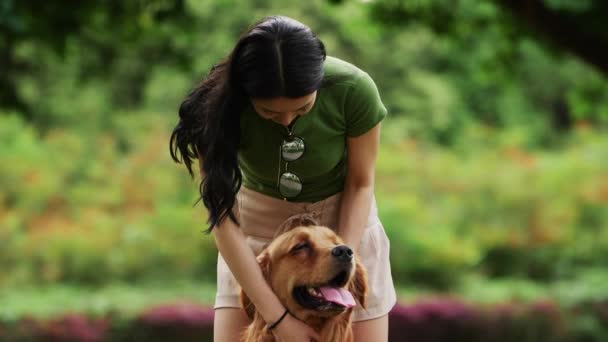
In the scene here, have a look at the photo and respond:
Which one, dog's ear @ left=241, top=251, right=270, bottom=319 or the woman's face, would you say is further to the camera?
dog's ear @ left=241, top=251, right=270, bottom=319

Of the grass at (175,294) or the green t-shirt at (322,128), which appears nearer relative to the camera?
the green t-shirt at (322,128)

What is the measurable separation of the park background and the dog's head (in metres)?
3.98

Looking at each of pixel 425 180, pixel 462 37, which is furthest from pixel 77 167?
pixel 462 37

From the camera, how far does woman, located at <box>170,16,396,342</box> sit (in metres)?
2.93

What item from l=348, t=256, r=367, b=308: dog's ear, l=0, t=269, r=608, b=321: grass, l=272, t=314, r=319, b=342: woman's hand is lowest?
l=0, t=269, r=608, b=321: grass

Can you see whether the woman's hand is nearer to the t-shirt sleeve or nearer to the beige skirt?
the beige skirt

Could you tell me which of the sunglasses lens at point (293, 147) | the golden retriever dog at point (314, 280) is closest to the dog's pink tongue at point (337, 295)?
the golden retriever dog at point (314, 280)

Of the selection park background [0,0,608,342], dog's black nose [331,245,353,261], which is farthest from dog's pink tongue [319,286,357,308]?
park background [0,0,608,342]

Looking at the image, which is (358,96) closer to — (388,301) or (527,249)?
(388,301)

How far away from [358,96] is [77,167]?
12283mm

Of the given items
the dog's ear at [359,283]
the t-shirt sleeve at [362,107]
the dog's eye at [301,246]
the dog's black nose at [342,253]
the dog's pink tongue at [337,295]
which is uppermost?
the t-shirt sleeve at [362,107]

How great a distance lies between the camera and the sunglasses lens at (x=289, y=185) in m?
3.32

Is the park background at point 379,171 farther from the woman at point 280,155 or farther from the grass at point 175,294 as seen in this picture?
the woman at point 280,155

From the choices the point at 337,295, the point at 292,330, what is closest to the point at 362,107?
the point at 337,295
